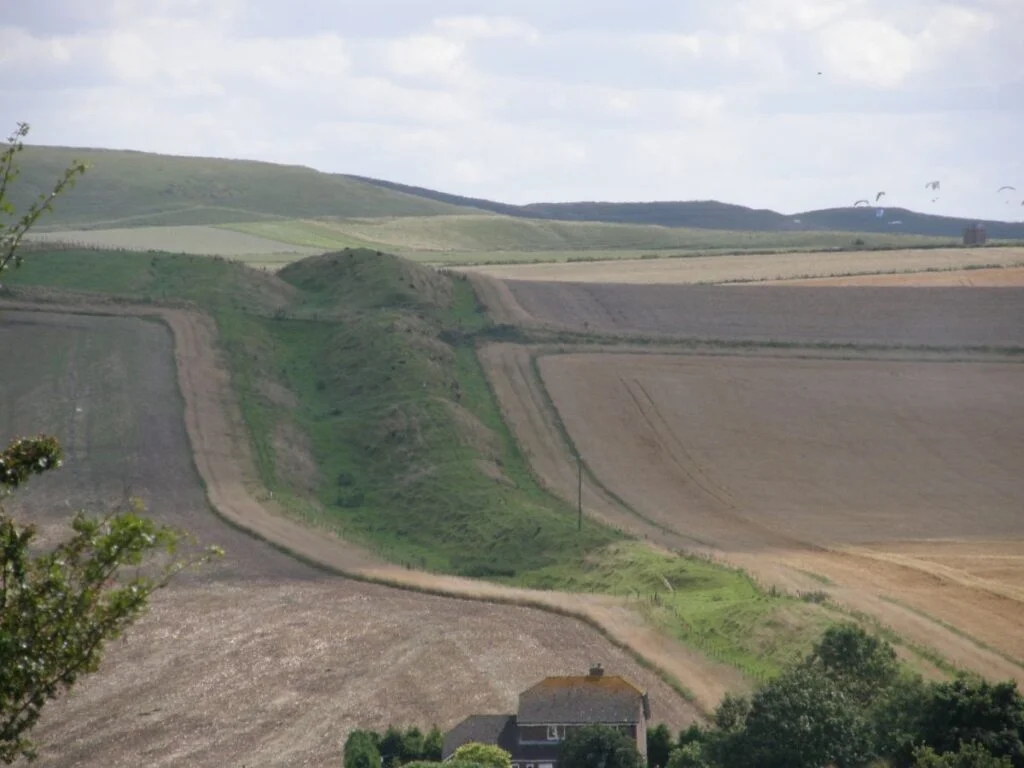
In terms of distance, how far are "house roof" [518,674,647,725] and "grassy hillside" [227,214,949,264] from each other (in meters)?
98.3

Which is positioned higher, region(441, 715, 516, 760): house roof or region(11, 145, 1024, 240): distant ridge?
region(11, 145, 1024, 240): distant ridge

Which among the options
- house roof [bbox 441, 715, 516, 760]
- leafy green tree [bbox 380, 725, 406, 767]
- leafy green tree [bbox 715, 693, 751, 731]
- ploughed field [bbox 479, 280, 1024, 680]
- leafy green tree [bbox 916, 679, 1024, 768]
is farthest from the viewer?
ploughed field [bbox 479, 280, 1024, 680]

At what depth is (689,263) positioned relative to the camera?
109m

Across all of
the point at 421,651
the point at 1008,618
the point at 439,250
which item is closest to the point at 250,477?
the point at 421,651

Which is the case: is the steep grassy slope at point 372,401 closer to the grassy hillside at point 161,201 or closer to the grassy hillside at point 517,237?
the grassy hillside at point 517,237

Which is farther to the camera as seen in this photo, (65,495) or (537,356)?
(537,356)

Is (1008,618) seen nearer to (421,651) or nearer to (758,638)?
(758,638)

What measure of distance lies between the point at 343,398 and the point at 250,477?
41.1ft

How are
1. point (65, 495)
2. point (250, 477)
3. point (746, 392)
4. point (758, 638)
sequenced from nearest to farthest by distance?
point (758, 638) → point (65, 495) → point (250, 477) → point (746, 392)

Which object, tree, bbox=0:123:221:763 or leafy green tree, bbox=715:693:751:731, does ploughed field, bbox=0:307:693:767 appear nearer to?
leafy green tree, bbox=715:693:751:731

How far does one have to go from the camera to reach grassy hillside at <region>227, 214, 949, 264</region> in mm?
139500

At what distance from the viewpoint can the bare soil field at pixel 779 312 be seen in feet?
249

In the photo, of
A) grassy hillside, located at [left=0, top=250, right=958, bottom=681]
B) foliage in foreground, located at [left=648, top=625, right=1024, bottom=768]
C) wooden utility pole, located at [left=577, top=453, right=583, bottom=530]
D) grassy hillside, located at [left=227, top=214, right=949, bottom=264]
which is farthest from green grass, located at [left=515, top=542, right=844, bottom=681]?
grassy hillside, located at [left=227, top=214, right=949, bottom=264]

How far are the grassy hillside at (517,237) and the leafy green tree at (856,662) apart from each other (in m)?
98.1
